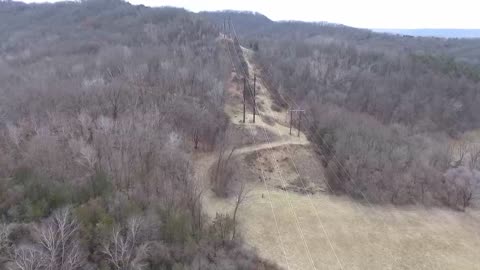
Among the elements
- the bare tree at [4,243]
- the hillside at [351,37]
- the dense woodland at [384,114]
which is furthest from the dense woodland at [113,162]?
the hillside at [351,37]

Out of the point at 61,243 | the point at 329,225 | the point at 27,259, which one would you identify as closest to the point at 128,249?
the point at 61,243

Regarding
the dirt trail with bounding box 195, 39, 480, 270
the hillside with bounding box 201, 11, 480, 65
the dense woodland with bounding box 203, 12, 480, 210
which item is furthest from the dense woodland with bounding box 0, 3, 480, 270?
the hillside with bounding box 201, 11, 480, 65

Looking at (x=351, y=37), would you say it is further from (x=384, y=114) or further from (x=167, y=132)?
(x=167, y=132)

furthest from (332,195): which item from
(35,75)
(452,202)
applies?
(35,75)

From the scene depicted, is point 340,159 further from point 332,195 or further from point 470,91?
point 470,91

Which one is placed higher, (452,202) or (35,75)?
(35,75)

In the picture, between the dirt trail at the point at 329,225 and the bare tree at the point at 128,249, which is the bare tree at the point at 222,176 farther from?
the bare tree at the point at 128,249
